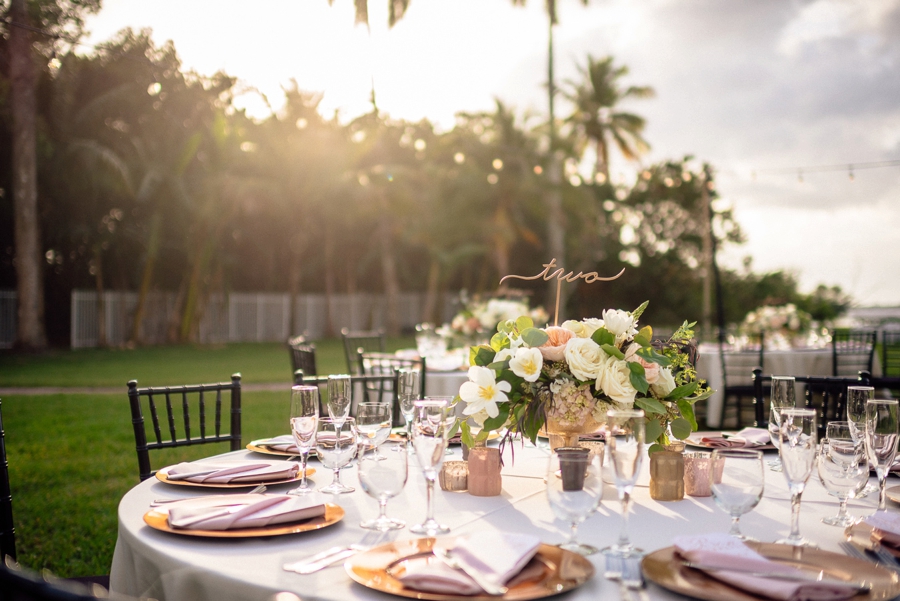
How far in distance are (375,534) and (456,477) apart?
47cm

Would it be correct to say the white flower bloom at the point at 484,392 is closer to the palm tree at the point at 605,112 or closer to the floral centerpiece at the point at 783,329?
the floral centerpiece at the point at 783,329

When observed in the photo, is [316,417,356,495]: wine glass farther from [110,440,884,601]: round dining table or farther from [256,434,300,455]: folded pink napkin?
[256,434,300,455]: folded pink napkin

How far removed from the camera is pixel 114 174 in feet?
60.3

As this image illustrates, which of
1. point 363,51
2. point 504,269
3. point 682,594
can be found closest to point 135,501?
point 682,594

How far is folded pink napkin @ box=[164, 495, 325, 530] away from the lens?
1669mm

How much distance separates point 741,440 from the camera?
9.07 feet

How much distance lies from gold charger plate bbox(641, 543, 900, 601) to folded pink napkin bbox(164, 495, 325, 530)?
824 millimetres

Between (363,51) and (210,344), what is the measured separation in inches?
436

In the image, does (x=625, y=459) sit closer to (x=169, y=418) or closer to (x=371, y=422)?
(x=371, y=422)

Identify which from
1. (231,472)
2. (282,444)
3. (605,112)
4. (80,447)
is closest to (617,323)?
(231,472)

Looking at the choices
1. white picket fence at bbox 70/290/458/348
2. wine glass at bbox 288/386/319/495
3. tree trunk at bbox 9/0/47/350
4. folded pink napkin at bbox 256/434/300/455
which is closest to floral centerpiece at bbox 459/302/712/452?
wine glass at bbox 288/386/319/495

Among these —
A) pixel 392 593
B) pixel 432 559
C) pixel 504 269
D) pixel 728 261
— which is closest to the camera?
pixel 392 593

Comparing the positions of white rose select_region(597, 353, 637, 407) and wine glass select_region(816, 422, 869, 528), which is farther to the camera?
white rose select_region(597, 353, 637, 407)

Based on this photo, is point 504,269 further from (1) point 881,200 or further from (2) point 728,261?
(1) point 881,200
